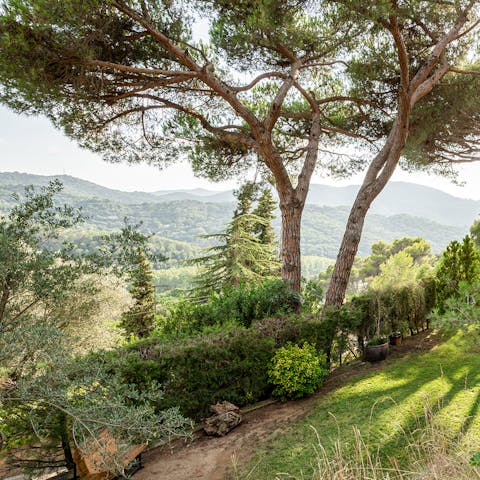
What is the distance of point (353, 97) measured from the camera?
7188 mm

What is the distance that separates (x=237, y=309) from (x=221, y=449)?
8.23 feet

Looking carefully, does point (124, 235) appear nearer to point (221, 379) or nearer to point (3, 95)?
point (221, 379)

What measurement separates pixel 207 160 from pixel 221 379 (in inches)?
195

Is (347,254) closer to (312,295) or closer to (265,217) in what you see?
(312,295)

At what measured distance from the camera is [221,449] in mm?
3914

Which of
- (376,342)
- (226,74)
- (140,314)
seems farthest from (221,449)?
(140,314)

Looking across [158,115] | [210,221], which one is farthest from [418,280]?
[210,221]

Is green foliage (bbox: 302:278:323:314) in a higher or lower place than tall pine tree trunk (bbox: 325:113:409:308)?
lower

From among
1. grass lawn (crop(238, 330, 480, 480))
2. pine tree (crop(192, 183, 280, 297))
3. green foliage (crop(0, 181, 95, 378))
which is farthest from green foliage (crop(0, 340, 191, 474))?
pine tree (crop(192, 183, 280, 297))

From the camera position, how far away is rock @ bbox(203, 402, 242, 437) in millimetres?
4266

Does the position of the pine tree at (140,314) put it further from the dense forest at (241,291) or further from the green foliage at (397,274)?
the green foliage at (397,274)

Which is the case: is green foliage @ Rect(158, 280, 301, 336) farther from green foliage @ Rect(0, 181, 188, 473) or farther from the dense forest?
green foliage @ Rect(0, 181, 188, 473)

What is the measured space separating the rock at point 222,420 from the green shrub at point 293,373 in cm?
77

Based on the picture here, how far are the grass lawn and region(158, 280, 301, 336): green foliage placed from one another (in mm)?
1788
